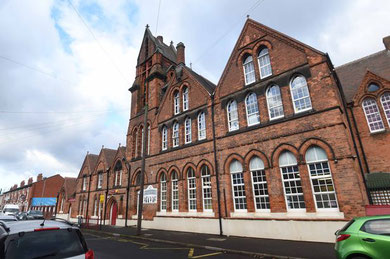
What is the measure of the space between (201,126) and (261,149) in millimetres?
6069

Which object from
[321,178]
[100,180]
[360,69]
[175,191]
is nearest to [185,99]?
[175,191]

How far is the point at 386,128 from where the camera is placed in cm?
1334

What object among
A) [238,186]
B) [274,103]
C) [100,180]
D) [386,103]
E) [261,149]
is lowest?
[238,186]

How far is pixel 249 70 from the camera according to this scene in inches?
622

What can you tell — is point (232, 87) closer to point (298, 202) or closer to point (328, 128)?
point (328, 128)

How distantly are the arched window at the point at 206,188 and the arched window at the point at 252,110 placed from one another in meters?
4.97

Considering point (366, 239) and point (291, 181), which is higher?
point (291, 181)

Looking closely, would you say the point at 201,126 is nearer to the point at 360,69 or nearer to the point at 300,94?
the point at 300,94

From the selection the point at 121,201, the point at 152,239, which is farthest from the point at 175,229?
the point at 121,201

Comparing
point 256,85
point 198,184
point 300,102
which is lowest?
point 198,184

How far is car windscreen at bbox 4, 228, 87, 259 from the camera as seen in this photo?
3.32 metres

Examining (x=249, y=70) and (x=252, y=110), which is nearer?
(x=252, y=110)

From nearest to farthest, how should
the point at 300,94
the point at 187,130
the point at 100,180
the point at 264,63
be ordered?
1. the point at 300,94
2. the point at 264,63
3. the point at 187,130
4. the point at 100,180

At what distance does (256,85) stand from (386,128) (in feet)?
27.9
